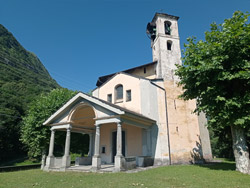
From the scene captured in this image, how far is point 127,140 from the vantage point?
15.8m

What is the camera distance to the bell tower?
17844 millimetres

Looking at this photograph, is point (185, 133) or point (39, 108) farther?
point (39, 108)

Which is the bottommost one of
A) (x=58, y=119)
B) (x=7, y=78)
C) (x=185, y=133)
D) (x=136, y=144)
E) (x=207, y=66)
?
(x=136, y=144)

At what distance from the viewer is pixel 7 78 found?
51156mm

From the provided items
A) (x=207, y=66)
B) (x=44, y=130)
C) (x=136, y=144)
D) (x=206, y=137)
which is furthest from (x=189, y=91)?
(x=44, y=130)

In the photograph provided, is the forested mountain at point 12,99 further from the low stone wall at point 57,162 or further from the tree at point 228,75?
the tree at point 228,75

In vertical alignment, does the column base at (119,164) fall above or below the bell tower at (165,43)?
below

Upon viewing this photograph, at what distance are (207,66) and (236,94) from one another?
2.26 meters

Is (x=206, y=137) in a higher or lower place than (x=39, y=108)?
lower

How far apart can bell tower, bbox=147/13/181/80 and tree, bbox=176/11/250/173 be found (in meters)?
7.20

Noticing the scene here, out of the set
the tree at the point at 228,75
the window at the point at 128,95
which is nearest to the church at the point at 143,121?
the window at the point at 128,95

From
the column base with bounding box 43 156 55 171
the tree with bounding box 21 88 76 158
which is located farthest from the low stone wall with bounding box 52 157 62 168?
the tree with bounding box 21 88 76 158

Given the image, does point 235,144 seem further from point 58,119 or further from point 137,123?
point 58,119

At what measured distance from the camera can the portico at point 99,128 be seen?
11.1 metres
